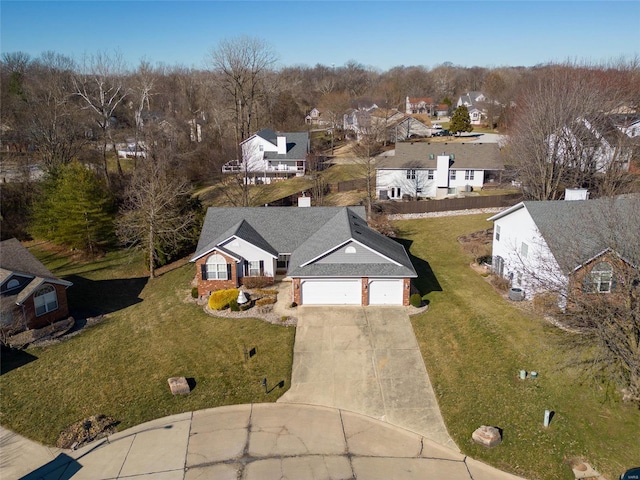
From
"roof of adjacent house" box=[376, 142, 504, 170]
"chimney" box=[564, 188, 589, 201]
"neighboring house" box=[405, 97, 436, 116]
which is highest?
"neighboring house" box=[405, 97, 436, 116]

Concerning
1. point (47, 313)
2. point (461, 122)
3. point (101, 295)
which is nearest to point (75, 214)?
point (101, 295)

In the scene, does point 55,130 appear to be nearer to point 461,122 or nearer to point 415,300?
point 415,300

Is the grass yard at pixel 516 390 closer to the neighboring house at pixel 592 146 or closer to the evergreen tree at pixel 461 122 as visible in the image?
the neighboring house at pixel 592 146

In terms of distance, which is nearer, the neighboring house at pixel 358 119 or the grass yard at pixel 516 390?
the grass yard at pixel 516 390

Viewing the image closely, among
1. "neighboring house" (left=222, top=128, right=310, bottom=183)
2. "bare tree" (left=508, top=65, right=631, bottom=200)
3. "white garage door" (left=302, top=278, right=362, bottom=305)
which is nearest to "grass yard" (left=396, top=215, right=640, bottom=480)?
"white garage door" (left=302, top=278, right=362, bottom=305)

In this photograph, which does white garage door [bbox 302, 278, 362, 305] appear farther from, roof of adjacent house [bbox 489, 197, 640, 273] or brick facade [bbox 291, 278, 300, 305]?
roof of adjacent house [bbox 489, 197, 640, 273]

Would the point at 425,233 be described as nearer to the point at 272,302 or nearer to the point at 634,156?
the point at 272,302

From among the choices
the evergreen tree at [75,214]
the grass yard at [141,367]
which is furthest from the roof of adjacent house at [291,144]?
the grass yard at [141,367]

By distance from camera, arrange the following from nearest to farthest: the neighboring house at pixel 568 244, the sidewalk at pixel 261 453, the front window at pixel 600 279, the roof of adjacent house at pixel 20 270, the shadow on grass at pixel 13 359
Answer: the sidewalk at pixel 261 453 < the front window at pixel 600 279 < the neighboring house at pixel 568 244 < the shadow on grass at pixel 13 359 < the roof of adjacent house at pixel 20 270
